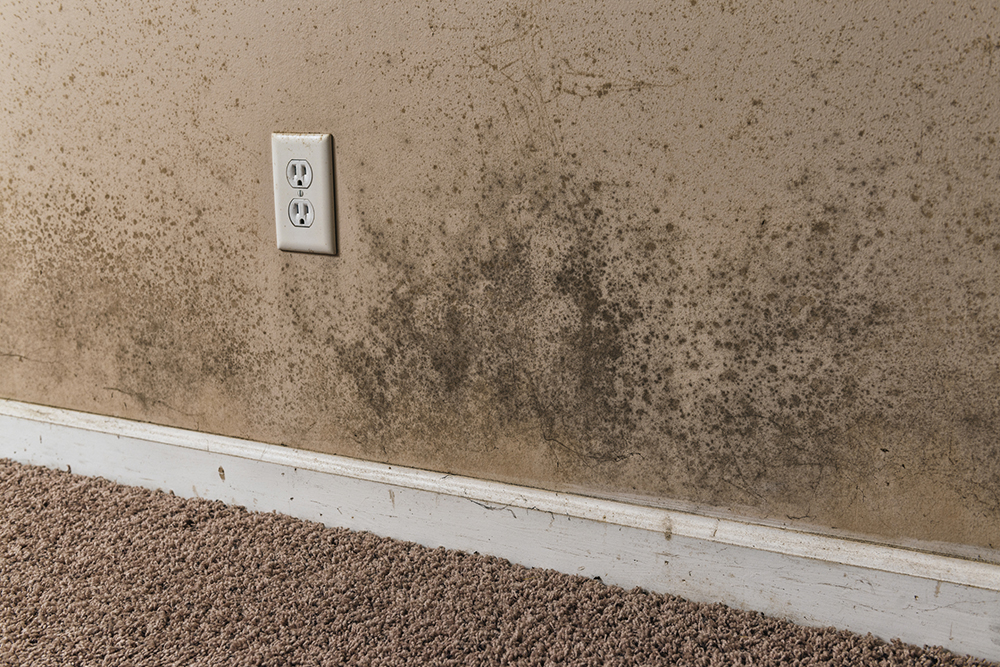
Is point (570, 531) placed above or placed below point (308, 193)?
below

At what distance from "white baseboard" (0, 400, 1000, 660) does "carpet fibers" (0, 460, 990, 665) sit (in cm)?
3

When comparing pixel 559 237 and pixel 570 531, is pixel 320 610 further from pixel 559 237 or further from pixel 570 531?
pixel 559 237

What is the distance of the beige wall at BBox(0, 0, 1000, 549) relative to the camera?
0.89 m

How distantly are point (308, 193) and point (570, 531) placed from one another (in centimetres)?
65

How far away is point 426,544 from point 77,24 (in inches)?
41.1

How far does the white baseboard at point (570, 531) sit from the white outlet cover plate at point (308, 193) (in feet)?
1.17

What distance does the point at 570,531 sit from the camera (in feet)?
3.62

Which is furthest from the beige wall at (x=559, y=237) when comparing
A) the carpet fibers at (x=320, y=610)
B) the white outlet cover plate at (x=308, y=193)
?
the carpet fibers at (x=320, y=610)

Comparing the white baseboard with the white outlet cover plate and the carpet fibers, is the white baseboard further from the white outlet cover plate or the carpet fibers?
the white outlet cover plate

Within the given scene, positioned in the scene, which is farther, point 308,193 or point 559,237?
point 308,193

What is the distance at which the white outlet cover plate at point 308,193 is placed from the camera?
1.14m

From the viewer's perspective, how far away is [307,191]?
3.83 ft

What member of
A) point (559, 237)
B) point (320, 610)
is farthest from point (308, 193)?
point (320, 610)

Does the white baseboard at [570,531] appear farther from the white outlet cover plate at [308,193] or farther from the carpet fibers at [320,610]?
the white outlet cover plate at [308,193]
